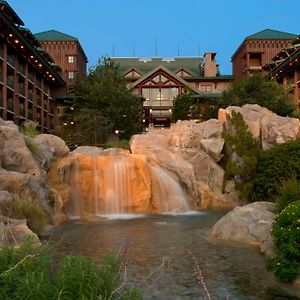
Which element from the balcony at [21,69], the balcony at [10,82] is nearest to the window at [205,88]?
the balcony at [21,69]

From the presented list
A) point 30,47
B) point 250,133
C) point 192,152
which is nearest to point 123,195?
point 192,152

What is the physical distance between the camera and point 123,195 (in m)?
20.8

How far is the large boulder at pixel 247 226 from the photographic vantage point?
11852 mm

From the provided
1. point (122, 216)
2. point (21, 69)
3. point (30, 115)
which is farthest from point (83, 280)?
point (30, 115)

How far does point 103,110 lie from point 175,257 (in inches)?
1208

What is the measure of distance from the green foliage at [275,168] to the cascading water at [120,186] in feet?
12.9

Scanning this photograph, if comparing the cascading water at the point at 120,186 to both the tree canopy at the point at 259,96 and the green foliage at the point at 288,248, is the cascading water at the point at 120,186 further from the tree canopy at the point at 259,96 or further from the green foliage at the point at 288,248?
the tree canopy at the point at 259,96

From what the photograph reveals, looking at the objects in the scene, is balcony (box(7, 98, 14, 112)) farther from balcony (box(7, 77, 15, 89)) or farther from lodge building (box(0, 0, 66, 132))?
balcony (box(7, 77, 15, 89))

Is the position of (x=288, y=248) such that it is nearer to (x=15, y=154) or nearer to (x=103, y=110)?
(x=15, y=154)

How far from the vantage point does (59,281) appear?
4.59 meters

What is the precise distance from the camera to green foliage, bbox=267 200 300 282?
26.0 feet

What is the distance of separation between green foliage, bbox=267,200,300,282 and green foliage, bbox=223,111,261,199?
15.1 meters

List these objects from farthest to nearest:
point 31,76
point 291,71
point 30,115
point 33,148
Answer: point 291,71, point 31,76, point 30,115, point 33,148

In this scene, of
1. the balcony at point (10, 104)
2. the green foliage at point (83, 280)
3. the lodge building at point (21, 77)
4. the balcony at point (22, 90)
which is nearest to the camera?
the green foliage at point (83, 280)
